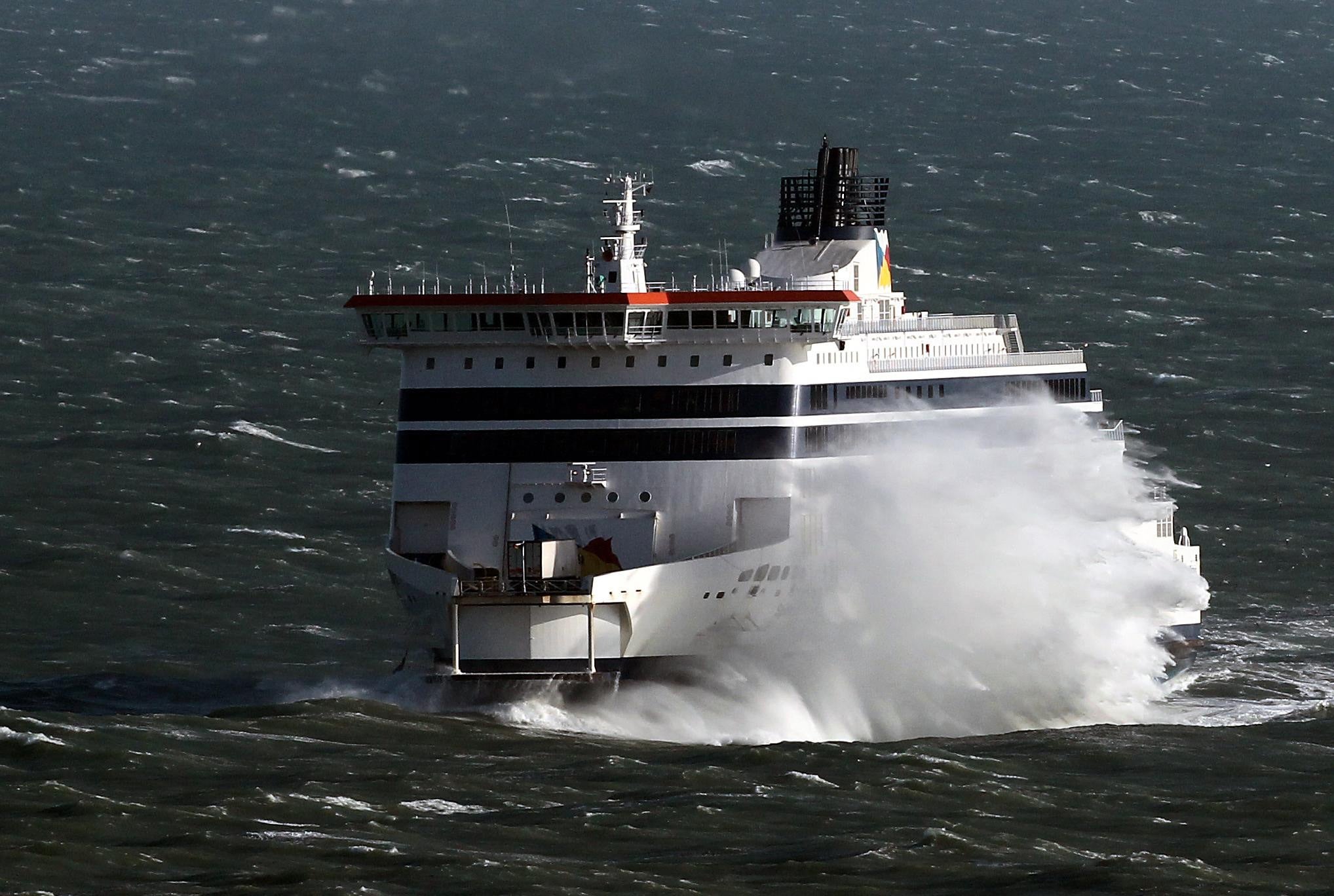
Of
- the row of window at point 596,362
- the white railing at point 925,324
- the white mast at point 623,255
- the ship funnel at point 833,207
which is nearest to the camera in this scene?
the row of window at point 596,362

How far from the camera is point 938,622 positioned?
44.4 metres

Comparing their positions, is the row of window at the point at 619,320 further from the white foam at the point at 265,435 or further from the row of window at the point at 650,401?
the white foam at the point at 265,435

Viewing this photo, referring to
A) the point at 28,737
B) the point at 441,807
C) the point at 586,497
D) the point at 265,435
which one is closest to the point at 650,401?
the point at 586,497

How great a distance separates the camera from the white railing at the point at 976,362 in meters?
45.3

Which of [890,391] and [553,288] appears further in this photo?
[553,288]

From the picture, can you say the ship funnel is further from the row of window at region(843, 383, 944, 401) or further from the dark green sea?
the dark green sea

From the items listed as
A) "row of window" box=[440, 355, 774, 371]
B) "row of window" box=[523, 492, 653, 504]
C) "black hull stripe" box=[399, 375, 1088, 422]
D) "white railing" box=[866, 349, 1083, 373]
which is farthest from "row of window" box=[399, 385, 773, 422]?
"white railing" box=[866, 349, 1083, 373]

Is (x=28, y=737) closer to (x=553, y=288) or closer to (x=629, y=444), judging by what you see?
(x=629, y=444)

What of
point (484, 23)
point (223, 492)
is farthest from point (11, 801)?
point (484, 23)

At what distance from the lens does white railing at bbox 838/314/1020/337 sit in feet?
150

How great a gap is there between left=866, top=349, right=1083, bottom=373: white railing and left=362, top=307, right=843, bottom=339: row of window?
2.06 m

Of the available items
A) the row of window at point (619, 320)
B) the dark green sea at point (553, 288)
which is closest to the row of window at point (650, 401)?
the row of window at point (619, 320)

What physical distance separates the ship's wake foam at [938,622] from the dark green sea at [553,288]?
24 cm

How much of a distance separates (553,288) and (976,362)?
82.7 ft
